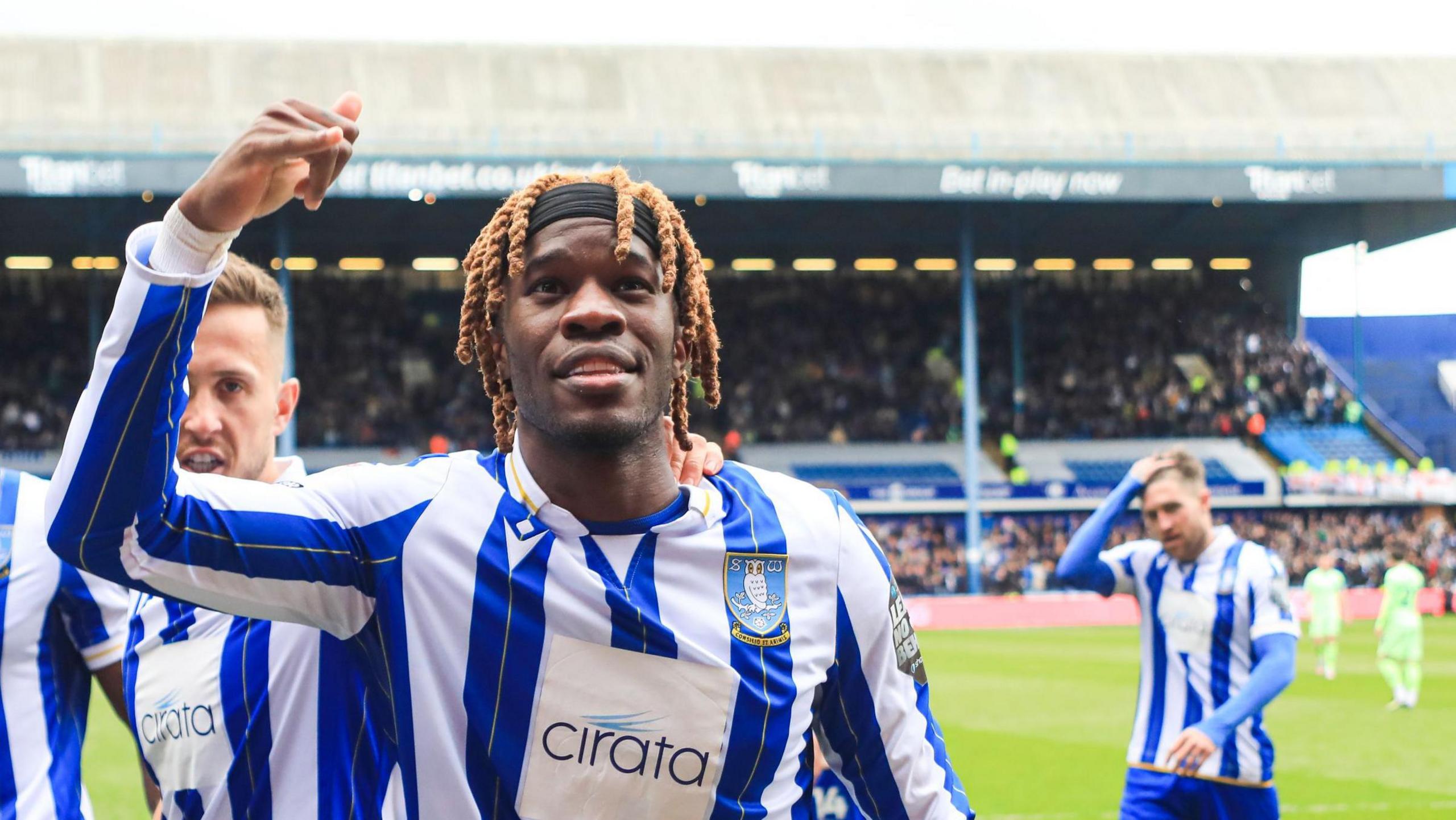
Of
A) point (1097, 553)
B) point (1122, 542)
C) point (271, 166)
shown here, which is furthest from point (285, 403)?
point (1122, 542)

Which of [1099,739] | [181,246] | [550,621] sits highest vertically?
[181,246]

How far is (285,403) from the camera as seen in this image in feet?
10.7

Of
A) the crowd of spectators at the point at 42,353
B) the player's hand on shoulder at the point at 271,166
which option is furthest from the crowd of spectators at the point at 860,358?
the player's hand on shoulder at the point at 271,166

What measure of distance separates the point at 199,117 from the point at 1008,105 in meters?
19.1

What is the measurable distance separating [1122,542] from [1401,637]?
1793 centimetres

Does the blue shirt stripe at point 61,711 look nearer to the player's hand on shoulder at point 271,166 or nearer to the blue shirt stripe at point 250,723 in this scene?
the blue shirt stripe at point 250,723

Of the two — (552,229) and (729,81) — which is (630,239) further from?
(729,81)

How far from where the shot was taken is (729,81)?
118 ft

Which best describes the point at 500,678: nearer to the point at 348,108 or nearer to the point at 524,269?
the point at 524,269

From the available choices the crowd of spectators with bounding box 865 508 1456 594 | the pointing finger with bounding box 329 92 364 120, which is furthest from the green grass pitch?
the crowd of spectators with bounding box 865 508 1456 594

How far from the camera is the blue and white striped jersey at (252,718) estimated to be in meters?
2.44

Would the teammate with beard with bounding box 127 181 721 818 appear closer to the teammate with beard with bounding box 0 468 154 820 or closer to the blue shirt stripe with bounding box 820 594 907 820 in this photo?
the teammate with beard with bounding box 0 468 154 820

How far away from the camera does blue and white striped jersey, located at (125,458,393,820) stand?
2441 mm

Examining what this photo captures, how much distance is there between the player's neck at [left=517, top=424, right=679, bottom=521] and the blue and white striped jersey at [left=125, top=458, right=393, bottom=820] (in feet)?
1.35
